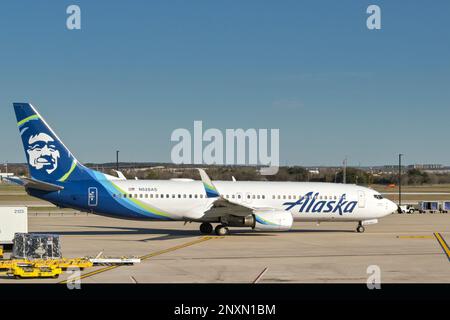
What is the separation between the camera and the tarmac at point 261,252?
23984 mm

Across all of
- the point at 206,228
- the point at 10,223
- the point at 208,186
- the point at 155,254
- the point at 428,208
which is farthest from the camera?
the point at 428,208

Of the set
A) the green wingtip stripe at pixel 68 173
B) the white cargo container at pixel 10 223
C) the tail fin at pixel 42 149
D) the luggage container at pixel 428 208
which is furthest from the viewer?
the luggage container at pixel 428 208

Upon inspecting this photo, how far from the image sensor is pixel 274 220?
38.7 meters

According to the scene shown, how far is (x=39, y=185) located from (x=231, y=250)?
40.6 feet

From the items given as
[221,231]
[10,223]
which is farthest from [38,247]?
[221,231]

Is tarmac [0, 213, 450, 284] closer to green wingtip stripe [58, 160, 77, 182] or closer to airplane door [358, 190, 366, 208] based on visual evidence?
airplane door [358, 190, 366, 208]

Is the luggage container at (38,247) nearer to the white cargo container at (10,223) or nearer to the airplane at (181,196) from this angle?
the white cargo container at (10,223)

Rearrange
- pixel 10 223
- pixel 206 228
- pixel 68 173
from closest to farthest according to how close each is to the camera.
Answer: pixel 10 223 < pixel 68 173 < pixel 206 228

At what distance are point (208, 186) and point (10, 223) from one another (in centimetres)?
Answer: 1308

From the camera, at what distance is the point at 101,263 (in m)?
26.8

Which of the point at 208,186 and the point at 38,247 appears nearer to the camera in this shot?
the point at 38,247

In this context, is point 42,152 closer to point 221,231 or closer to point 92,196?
point 92,196

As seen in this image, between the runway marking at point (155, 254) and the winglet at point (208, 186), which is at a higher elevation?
the winglet at point (208, 186)

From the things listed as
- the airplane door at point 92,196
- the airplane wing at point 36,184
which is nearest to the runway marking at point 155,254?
the airplane door at point 92,196
